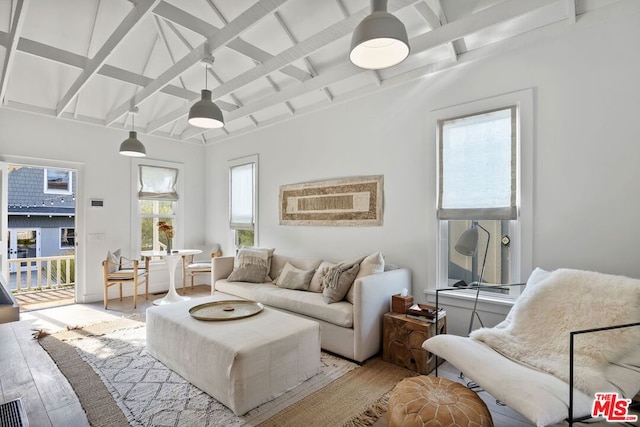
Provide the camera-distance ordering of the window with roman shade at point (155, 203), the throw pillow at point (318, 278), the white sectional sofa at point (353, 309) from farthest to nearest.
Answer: the window with roman shade at point (155, 203), the throw pillow at point (318, 278), the white sectional sofa at point (353, 309)

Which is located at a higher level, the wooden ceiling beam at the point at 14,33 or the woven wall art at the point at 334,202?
the wooden ceiling beam at the point at 14,33

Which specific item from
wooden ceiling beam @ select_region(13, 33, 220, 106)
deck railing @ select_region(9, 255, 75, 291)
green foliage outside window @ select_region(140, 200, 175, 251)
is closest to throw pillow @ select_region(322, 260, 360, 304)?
wooden ceiling beam @ select_region(13, 33, 220, 106)

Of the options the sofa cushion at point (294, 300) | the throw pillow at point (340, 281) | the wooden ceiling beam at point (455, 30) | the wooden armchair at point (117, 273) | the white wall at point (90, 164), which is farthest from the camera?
the wooden armchair at point (117, 273)

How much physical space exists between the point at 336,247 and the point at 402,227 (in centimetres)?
98

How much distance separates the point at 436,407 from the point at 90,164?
18.7ft

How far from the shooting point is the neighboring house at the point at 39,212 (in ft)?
25.1

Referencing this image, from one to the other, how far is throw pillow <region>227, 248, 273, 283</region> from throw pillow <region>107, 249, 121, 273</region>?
1.87 metres

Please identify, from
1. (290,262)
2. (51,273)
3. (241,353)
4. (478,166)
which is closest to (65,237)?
(51,273)

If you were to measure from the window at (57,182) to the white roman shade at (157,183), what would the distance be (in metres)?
4.14

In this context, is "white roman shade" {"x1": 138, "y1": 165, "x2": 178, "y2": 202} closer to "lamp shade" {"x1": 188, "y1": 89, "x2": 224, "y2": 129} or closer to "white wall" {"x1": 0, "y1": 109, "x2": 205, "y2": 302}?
"white wall" {"x1": 0, "y1": 109, "x2": 205, "y2": 302}

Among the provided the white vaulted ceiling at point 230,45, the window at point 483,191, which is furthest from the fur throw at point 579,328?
the white vaulted ceiling at point 230,45

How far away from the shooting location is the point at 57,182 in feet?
27.0

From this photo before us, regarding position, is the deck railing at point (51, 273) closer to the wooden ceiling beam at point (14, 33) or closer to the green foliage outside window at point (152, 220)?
the green foliage outside window at point (152, 220)

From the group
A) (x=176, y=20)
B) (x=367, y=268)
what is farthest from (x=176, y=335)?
(x=176, y=20)
